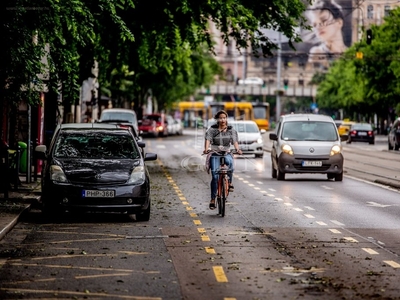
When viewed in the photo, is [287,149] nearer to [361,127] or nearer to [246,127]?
[246,127]

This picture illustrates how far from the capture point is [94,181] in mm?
19188

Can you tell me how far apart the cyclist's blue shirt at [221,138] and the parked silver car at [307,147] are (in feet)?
38.2

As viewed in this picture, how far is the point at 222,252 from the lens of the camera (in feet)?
48.2

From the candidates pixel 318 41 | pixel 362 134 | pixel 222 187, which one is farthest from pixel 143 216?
pixel 318 41

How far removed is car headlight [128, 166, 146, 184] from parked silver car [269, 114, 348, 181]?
13158mm

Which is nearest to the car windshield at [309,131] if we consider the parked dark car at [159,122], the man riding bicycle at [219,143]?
the man riding bicycle at [219,143]

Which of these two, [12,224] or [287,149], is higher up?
[287,149]

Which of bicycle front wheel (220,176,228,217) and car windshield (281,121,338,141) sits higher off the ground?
car windshield (281,121,338,141)

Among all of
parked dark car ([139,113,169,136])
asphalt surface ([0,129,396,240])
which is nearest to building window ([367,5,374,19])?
parked dark car ([139,113,169,136])

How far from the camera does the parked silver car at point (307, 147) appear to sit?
32500 mm

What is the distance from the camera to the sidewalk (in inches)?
709

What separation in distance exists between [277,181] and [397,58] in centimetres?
4543

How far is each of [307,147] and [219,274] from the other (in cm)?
2019

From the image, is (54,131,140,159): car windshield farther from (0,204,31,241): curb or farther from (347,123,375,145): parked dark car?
(347,123,375,145): parked dark car
